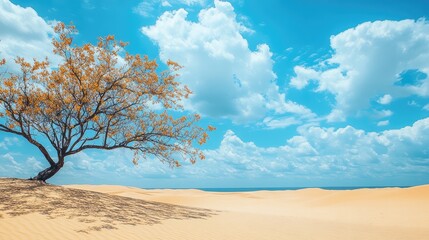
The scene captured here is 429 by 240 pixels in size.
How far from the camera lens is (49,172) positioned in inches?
655

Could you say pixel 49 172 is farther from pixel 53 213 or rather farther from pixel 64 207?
pixel 53 213

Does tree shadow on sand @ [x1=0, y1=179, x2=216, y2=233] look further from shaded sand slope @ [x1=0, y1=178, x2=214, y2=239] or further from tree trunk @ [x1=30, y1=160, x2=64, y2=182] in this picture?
tree trunk @ [x1=30, y1=160, x2=64, y2=182]

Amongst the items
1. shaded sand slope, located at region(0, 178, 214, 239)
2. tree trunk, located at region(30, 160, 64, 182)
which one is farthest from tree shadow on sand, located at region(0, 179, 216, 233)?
tree trunk, located at region(30, 160, 64, 182)

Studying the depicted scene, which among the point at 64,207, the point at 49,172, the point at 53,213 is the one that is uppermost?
the point at 49,172

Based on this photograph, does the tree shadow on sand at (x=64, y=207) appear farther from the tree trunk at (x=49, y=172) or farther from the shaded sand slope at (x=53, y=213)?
the tree trunk at (x=49, y=172)

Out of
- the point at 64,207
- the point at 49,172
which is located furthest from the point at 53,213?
the point at 49,172

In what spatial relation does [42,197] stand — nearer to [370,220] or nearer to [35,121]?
[35,121]

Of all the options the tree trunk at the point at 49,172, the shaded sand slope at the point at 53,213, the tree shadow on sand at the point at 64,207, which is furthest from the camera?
the tree trunk at the point at 49,172

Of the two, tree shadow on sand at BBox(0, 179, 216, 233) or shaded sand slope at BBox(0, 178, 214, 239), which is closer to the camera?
shaded sand slope at BBox(0, 178, 214, 239)

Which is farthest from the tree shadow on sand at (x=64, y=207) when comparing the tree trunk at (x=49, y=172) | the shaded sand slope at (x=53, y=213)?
the tree trunk at (x=49, y=172)

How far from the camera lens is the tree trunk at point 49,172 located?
16594 mm

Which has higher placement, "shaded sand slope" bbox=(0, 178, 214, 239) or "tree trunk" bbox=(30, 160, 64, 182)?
"tree trunk" bbox=(30, 160, 64, 182)

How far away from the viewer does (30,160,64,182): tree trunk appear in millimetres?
16594

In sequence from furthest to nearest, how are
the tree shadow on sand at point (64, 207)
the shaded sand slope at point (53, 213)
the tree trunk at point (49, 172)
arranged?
the tree trunk at point (49, 172) → the tree shadow on sand at point (64, 207) → the shaded sand slope at point (53, 213)
